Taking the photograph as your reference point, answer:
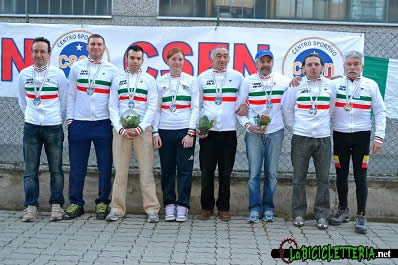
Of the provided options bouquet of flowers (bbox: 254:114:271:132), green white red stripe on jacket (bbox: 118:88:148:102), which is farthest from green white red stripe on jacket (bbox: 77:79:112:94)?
bouquet of flowers (bbox: 254:114:271:132)

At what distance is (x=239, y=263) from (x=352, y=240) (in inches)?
59.2

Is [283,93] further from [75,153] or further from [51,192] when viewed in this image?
[51,192]

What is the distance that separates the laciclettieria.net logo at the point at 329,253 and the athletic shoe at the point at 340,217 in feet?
2.60

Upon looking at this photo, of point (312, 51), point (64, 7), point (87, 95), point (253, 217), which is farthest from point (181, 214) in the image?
point (64, 7)

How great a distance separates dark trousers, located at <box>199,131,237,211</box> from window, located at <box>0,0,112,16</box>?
498 centimetres

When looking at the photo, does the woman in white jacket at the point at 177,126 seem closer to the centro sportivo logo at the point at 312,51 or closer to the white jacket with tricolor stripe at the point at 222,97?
the white jacket with tricolor stripe at the point at 222,97

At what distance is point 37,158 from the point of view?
6.00 meters

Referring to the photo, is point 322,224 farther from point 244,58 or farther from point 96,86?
point 96,86

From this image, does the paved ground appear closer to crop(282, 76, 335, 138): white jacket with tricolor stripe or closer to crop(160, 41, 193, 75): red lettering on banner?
crop(282, 76, 335, 138): white jacket with tricolor stripe

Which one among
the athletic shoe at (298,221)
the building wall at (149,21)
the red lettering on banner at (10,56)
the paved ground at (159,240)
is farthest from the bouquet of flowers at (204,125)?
the building wall at (149,21)

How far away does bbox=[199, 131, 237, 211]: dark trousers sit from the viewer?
19.3ft

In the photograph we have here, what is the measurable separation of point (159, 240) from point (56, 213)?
4.92 feet

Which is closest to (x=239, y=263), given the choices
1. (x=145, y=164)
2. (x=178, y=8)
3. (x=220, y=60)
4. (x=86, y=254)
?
(x=86, y=254)

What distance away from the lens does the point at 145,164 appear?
5.93 m
